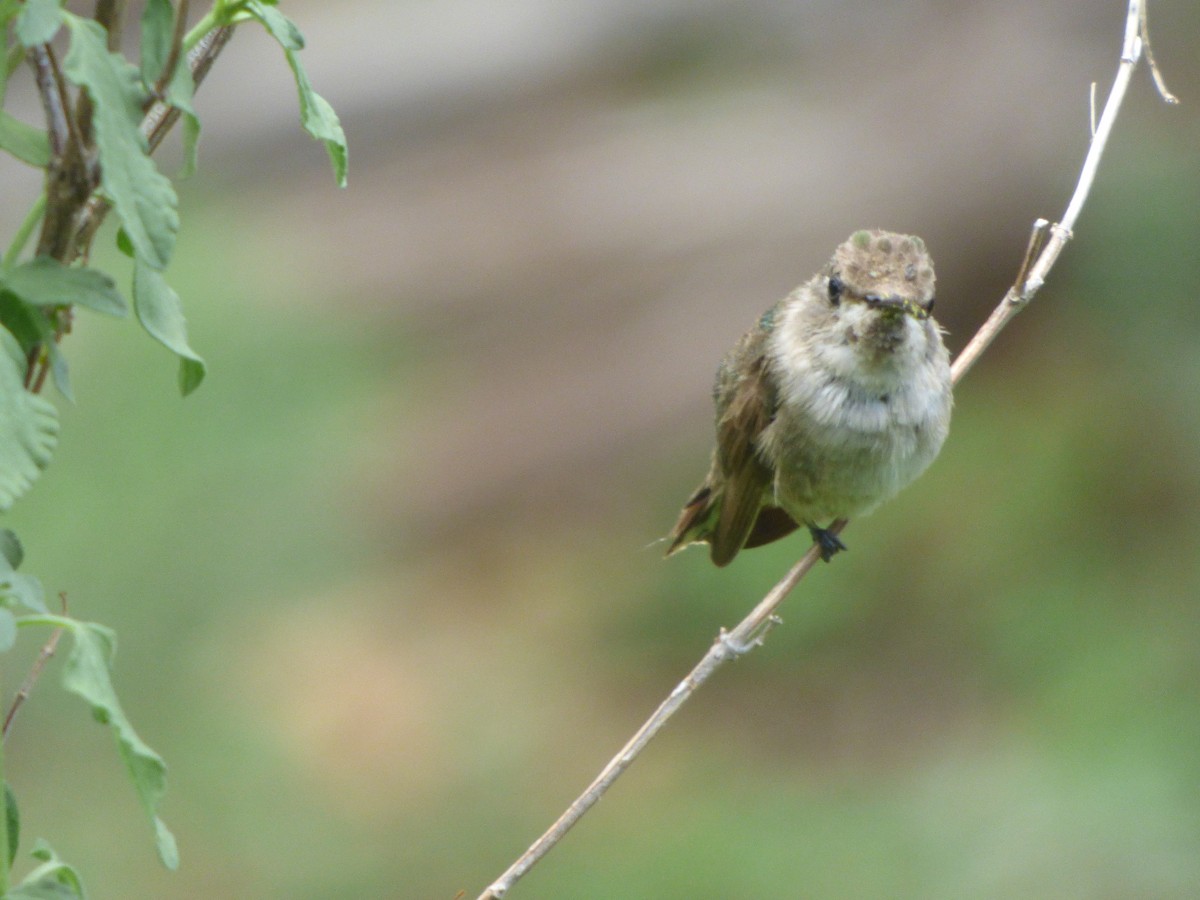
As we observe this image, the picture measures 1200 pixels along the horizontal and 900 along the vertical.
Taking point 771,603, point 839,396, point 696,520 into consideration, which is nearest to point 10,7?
point 771,603

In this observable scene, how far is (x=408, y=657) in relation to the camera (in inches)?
318

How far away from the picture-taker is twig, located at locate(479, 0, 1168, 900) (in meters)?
1.99

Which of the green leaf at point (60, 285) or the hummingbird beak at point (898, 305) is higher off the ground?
the green leaf at point (60, 285)

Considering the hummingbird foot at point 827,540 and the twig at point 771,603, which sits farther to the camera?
the hummingbird foot at point 827,540

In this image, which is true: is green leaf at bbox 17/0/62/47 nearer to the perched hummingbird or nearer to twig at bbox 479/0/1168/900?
twig at bbox 479/0/1168/900

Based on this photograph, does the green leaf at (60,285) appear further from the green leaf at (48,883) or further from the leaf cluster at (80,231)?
the green leaf at (48,883)

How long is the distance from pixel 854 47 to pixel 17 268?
390 inches

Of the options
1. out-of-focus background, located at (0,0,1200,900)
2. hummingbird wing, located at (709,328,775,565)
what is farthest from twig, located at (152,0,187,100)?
out-of-focus background, located at (0,0,1200,900)

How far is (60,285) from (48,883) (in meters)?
0.58

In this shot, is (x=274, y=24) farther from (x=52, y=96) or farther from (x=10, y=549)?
(x=10, y=549)

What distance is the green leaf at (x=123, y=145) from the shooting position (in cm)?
127

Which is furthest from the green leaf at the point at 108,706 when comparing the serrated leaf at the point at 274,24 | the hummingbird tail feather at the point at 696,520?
the hummingbird tail feather at the point at 696,520

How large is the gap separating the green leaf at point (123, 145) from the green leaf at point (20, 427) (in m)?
0.16

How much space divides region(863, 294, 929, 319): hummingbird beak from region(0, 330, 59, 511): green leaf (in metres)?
2.17
